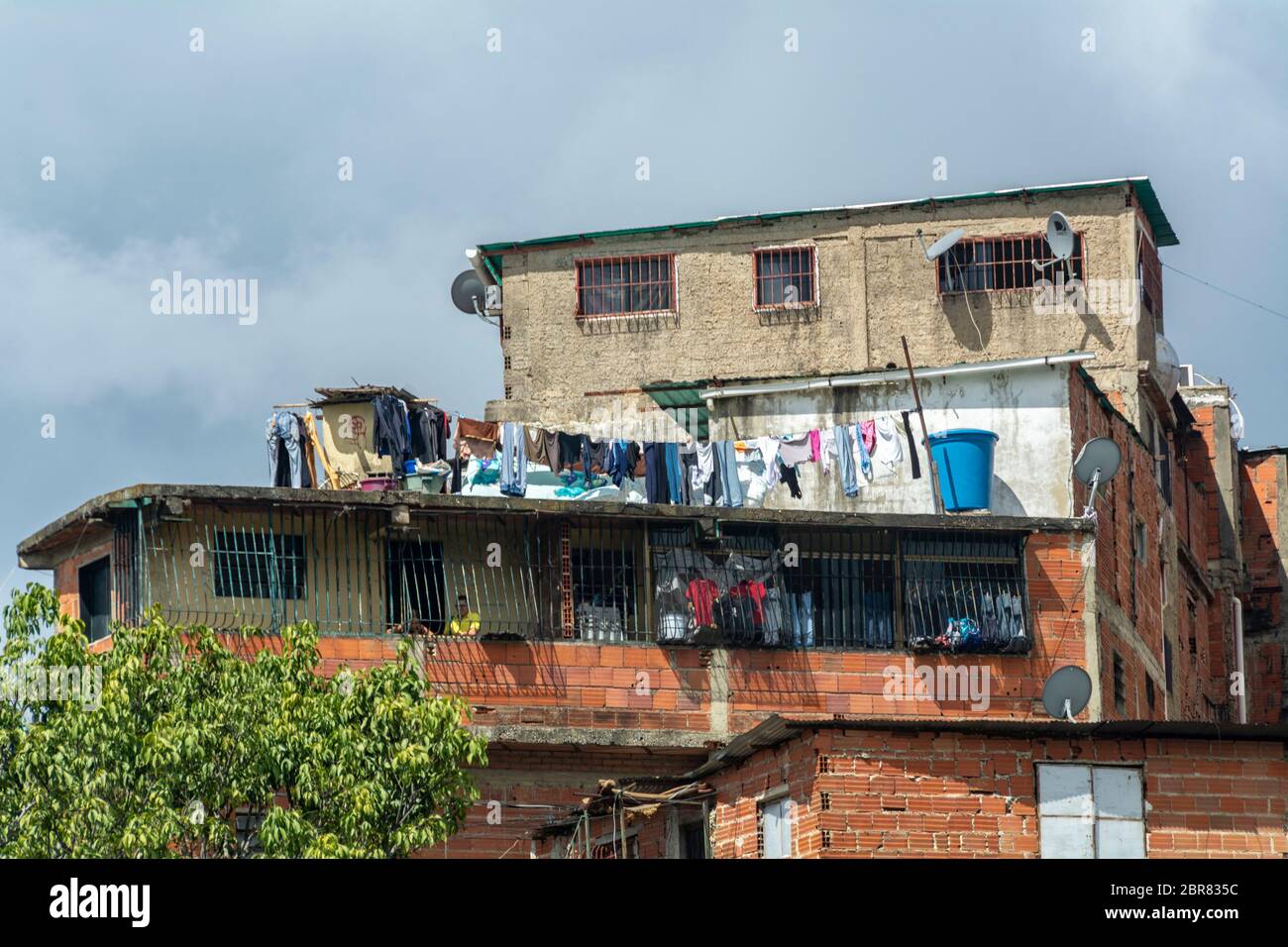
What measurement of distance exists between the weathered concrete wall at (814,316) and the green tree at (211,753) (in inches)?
520

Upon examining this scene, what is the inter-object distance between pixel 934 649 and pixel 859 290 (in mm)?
7596

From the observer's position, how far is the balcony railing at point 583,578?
2427 cm

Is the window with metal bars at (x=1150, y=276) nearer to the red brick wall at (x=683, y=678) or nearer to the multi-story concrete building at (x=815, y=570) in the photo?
the multi-story concrete building at (x=815, y=570)

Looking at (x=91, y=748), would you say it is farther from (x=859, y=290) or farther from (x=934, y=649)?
(x=859, y=290)

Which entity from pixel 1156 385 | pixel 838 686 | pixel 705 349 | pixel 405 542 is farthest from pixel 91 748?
pixel 1156 385

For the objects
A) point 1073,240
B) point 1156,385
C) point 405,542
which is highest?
point 1073,240

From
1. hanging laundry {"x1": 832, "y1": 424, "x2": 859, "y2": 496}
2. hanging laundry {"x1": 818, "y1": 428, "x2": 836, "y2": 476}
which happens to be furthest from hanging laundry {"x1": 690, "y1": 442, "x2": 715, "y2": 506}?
hanging laundry {"x1": 832, "y1": 424, "x2": 859, "y2": 496}

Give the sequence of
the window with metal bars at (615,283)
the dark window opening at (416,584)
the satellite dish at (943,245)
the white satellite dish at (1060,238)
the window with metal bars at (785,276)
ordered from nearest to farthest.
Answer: the dark window opening at (416,584) → the white satellite dish at (1060,238) → the satellite dish at (943,245) → the window with metal bars at (785,276) → the window with metal bars at (615,283)

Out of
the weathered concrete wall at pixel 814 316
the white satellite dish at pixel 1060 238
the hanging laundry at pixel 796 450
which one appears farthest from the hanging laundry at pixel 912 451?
the white satellite dish at pixel 1060 238

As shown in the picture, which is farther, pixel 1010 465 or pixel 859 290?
pixel 859 290

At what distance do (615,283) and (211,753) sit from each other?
52.1 ft

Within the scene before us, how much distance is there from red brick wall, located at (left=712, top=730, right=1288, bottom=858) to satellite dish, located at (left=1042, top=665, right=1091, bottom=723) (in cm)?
505

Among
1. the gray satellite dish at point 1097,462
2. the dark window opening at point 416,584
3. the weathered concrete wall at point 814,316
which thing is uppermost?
the weathered concrete wall at point 814,316
